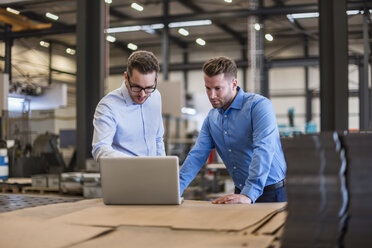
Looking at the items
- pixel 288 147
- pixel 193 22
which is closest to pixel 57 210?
pixel 288 147

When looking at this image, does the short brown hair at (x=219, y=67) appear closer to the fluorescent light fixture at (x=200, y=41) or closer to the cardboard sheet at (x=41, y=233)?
the cardboard sheet at (x=41, y=233)

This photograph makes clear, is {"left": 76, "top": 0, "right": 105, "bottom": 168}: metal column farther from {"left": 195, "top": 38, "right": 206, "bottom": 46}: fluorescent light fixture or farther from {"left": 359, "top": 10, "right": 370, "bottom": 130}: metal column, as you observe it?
{"left": 195, "top": 38, "right": 206, "bottom": 46}: fluorescent light fixture

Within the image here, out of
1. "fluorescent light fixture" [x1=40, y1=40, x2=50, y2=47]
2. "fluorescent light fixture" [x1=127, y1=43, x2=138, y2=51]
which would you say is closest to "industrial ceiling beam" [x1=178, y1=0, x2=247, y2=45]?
"fluorescent light fixture" [x1=127, y1=43, x2=138, y2=51]

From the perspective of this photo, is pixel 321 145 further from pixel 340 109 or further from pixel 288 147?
pixel 340 109

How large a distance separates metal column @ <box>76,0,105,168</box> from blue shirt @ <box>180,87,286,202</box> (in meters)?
3.17

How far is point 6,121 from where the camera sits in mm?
5891

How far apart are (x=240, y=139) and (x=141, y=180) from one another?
0.81m

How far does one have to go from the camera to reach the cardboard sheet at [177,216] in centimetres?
129

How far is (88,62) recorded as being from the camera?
545 centimetres

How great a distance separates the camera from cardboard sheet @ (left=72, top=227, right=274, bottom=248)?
1067mm

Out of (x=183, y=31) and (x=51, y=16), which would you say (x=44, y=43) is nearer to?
(x=51, y=16)

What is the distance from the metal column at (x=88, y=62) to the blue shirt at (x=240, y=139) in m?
3.17

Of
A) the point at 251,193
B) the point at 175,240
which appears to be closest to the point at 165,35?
the point at 251,193

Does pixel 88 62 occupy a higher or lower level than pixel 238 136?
higher
